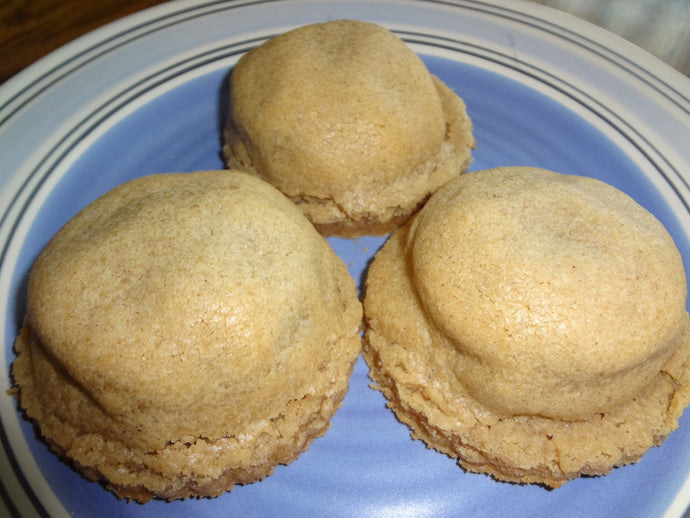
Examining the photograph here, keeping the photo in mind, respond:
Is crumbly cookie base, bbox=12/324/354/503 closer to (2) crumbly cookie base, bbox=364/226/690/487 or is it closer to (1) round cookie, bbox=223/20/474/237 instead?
(2) crumbly cookie base, bbox=364/226/690/487

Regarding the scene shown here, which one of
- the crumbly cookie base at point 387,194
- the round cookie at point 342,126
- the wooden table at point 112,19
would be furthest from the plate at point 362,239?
the wooden table at point 112,19

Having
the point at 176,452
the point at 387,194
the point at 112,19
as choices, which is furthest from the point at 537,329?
the point at 112,19

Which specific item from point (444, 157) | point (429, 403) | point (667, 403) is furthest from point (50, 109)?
point (667, 403)

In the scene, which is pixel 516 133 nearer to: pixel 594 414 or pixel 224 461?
pixel 594 414

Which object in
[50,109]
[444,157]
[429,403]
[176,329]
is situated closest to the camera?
[176,329]

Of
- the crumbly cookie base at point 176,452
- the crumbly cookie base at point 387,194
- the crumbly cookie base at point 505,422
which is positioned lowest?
the crumbly cookie base at point 176,452

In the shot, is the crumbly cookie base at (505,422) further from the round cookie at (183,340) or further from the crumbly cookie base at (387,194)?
the crumbly cookie base at (387,194)
